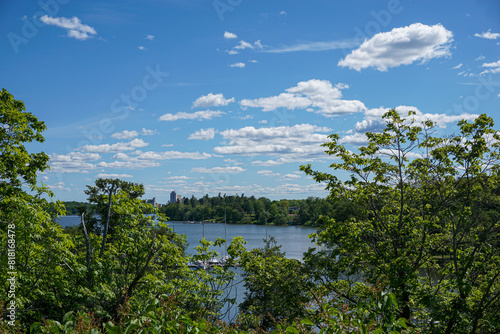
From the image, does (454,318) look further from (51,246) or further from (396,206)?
(51,246)

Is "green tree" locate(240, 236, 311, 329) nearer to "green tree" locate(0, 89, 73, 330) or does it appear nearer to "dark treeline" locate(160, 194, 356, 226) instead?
"green tree" locate(0, 89, 73, 330)

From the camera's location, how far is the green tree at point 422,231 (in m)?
7.35

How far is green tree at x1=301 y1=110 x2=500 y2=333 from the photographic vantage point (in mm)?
7348

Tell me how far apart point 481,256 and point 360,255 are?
2.41m

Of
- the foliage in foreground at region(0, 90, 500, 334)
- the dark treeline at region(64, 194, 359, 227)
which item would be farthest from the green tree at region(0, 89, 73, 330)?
the dark treeline at region(64, 194, 359, 227)

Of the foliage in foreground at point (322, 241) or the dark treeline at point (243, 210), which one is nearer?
the foliage in foreground at point (322, 241)

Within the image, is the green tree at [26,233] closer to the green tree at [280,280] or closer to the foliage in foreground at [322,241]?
the foliage in foreground at [322,241]

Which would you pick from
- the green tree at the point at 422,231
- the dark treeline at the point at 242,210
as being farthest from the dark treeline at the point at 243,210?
the green tree at the point at 422,231

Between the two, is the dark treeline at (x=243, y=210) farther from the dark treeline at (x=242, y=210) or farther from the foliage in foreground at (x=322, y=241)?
the foliage in foreground at (x=322, y=241)

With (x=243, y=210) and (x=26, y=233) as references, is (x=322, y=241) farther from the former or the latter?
(x=243, y=210)

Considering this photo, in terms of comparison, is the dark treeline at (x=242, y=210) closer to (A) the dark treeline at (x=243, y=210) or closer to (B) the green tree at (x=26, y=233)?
(A) the dark treeline at (x=243, y=210)

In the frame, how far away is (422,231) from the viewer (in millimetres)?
8625

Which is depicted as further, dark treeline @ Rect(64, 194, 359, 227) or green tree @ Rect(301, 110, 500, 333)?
dark treeline @ Rect(64, 194, 359, 227)

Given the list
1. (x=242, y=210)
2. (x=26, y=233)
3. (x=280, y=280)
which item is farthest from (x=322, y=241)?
(x=242, y=210)
